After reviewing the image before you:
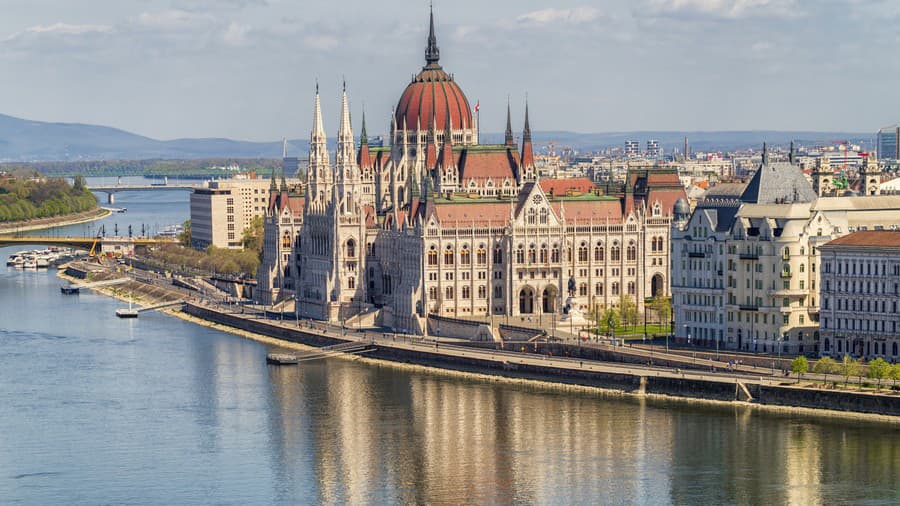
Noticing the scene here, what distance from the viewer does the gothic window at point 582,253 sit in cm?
14150

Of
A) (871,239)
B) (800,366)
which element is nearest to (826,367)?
(800,366)

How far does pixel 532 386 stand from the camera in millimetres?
114812

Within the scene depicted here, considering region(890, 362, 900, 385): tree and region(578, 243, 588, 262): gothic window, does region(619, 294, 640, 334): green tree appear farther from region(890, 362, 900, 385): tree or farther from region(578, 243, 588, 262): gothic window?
region(890, 362, 900, 385): tree

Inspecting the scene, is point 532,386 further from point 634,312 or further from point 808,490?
point 808,490

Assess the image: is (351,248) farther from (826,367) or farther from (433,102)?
(826,367)

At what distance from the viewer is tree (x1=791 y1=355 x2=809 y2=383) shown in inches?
4129

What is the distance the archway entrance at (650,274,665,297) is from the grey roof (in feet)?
83.4

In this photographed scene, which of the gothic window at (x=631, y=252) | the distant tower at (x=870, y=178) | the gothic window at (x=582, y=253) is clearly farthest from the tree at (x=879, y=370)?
the distant tower at (x=870, y=178)

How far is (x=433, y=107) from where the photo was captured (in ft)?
512

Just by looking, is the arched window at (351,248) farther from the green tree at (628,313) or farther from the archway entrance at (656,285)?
the green tree at (628,313)

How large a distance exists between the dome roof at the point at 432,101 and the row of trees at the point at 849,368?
182 feet

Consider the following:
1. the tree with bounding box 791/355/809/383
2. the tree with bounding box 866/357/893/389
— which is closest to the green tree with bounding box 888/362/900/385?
the tree with bounding box 866/357/893/389

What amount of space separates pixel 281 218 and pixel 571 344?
4638 cm

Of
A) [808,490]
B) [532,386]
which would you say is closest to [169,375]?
[532,386]
